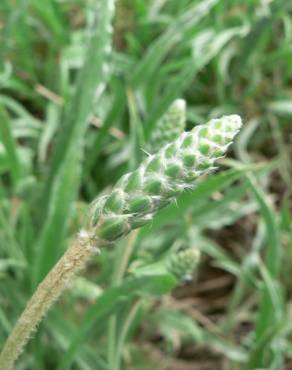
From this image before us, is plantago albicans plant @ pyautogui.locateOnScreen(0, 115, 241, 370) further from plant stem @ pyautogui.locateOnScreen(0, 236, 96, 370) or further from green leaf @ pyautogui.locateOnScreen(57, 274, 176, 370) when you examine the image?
green leaf @ pyautogui.locateOnScreen(57, 274, 176, 370)

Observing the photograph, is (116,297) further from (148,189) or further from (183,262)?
(148,189)

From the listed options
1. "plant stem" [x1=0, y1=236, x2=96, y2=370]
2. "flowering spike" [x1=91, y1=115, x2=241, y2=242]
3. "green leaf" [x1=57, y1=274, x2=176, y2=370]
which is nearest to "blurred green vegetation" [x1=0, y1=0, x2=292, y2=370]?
"green leaf" [x1=57, y1=274, x2=176, y2=370]

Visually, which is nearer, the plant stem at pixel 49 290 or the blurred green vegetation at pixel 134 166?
the plant stem at pixel 49 290

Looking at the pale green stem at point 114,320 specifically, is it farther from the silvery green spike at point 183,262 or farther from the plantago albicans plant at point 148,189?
the plantago albicans plant at point 148,189

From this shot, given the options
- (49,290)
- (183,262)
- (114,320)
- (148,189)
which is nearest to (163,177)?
(148,189)

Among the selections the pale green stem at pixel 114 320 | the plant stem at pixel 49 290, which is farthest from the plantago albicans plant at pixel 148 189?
the pale green stem at pixel 114 320

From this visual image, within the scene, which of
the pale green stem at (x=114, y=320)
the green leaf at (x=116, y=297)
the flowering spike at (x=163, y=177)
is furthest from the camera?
the pale green stem at (x=114, y=320)
